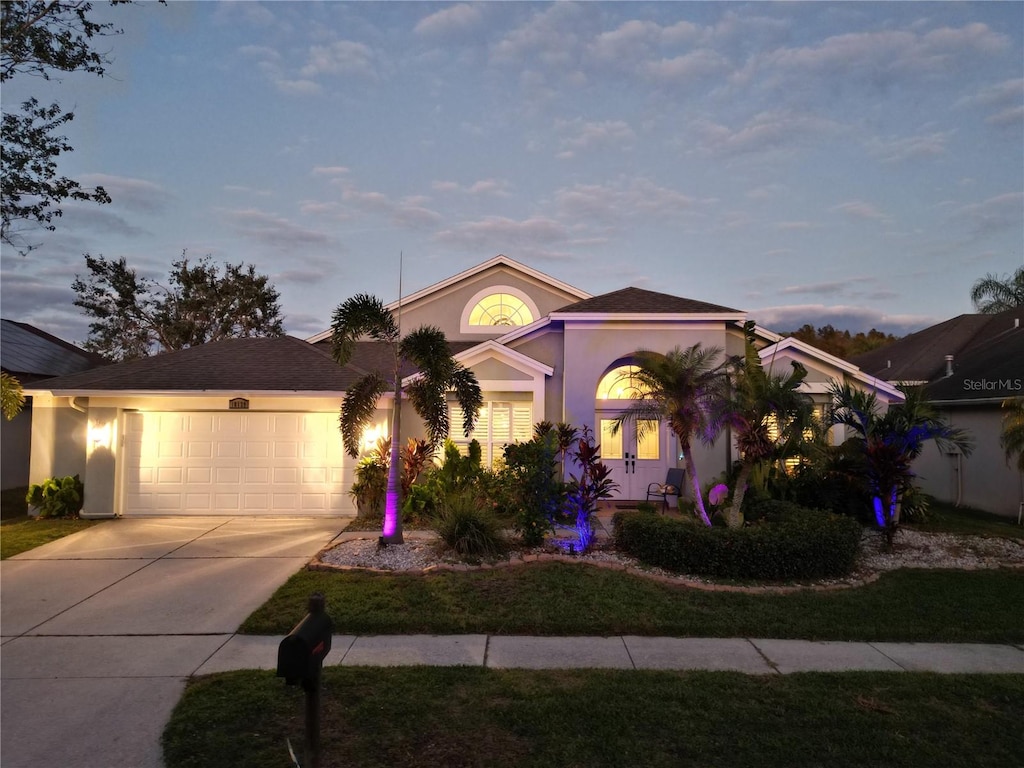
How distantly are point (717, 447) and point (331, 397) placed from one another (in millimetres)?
8775

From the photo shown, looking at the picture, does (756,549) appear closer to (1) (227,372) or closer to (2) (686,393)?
(2) (686,393)

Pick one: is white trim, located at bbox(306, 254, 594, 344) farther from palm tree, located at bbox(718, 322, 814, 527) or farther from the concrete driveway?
palm tree, located at bbox(718, 322, 814, 527)

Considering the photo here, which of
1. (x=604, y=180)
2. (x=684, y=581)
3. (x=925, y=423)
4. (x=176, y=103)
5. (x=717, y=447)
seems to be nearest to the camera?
(x=684, y=581)

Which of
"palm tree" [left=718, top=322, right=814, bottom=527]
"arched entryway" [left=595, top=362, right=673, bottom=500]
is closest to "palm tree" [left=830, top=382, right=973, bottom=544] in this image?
"palm tree" [left=718, top=322, right=814, bottom=527]

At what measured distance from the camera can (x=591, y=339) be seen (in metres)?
A: 13.2

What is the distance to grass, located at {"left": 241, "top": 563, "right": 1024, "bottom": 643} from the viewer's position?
20.7 ft

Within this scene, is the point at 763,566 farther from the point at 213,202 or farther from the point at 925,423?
the point at 213,202

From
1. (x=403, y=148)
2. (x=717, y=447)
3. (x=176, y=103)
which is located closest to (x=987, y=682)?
(x=717, y=447)

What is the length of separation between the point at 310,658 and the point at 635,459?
444 inches

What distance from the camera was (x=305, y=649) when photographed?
9.01ft

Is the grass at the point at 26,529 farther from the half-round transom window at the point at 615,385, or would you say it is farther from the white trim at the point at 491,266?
the half-round transom window at the point at 615,385

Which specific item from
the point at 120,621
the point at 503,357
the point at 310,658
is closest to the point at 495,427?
the point at 503,357

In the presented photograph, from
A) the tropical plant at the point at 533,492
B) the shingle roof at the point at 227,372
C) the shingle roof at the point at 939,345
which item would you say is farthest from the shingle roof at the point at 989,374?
the shingle roof at the point at 227,372

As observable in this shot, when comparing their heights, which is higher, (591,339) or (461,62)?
(461,62)
